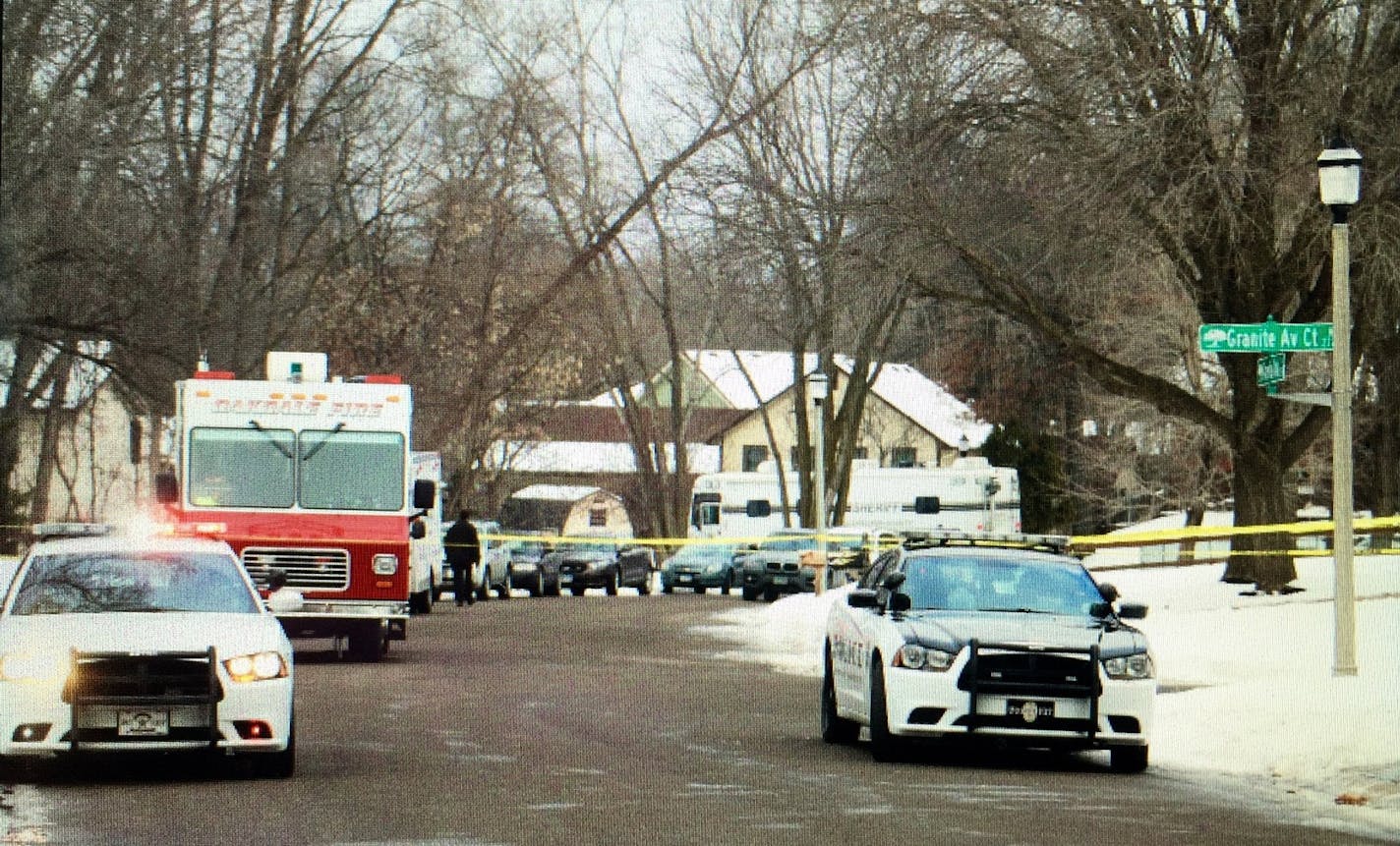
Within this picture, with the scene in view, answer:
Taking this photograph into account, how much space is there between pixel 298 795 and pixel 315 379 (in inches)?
555

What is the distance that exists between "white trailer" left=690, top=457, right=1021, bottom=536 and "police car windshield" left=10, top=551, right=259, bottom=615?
44090 mm

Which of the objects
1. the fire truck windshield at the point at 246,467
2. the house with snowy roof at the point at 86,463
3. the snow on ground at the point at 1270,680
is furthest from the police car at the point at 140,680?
the house with snowy roof at the point at 86,463

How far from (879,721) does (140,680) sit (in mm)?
4959

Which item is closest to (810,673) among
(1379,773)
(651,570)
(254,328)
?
(1379,773)

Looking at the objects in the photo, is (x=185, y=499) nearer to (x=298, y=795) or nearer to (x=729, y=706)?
(x=729, y=706)

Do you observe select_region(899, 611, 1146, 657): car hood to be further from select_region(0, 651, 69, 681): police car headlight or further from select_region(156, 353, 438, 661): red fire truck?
select_region(156, 353, 438, 661): red fire truck

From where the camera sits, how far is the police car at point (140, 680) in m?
13.1

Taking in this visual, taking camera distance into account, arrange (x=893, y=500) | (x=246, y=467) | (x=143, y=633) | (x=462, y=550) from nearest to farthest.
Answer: (x=143, y=633), (x=246, y=467), (x=462, y=550), (x=893, y=500)

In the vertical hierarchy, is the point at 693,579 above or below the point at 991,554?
below

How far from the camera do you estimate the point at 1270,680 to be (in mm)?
20203

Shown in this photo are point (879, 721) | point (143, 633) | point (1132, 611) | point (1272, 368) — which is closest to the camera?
point (143, 633)

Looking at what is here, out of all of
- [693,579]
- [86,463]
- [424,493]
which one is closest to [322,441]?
[424,493]

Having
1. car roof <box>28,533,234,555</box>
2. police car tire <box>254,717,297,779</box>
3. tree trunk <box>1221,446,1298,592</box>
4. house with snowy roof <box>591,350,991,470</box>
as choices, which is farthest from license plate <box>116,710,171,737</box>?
house with snowy roof <box>591,350,991,470</box>

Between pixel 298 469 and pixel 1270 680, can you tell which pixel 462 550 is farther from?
pixel 1270 680
